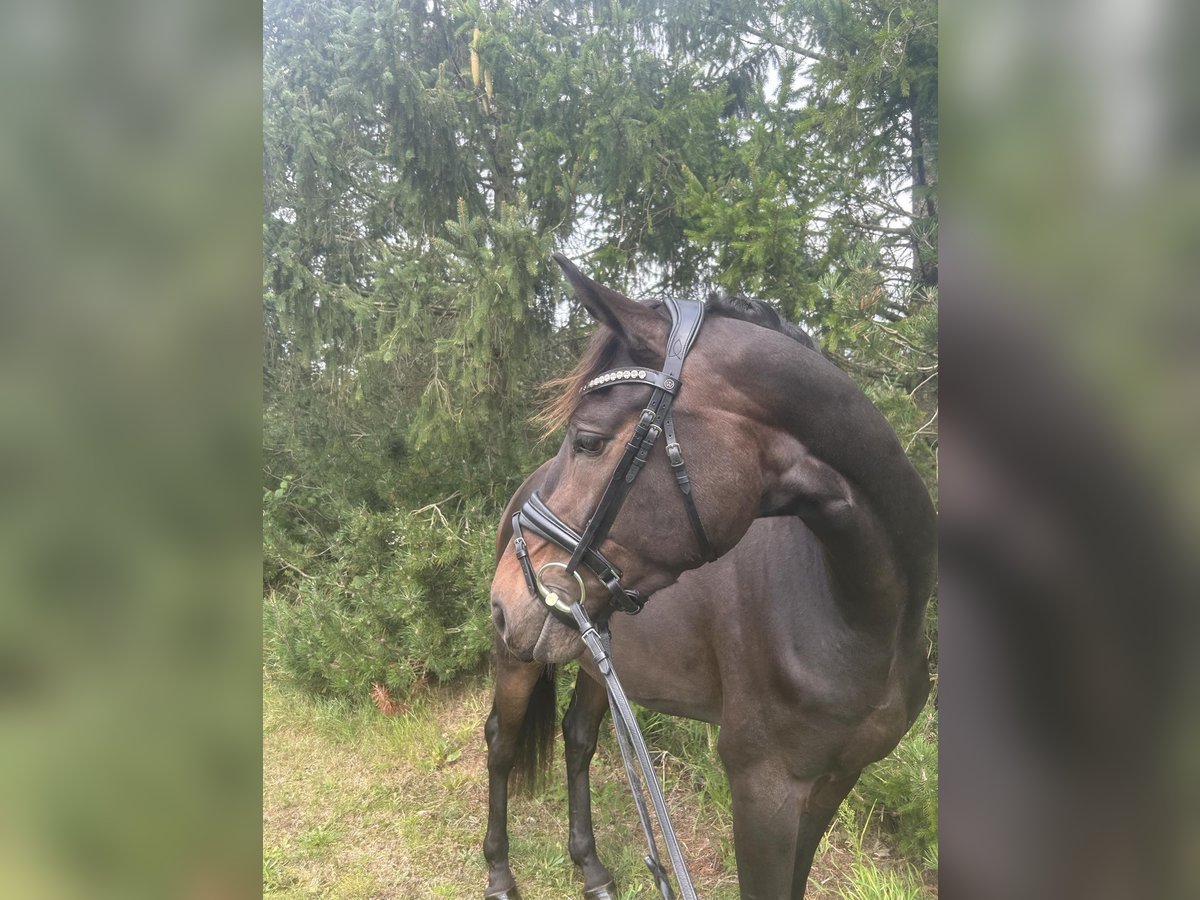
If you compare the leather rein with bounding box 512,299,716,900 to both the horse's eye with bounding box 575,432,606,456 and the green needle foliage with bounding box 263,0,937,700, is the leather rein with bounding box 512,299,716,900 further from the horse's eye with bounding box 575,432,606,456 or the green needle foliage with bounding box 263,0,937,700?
the green needle foliage with bounding box 263,0,937,700

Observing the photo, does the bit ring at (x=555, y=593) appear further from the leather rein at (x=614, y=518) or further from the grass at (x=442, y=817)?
the grass at (x=442, y=817)

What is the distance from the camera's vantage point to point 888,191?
2.89 meters

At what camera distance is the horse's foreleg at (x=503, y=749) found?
2836 millimetres

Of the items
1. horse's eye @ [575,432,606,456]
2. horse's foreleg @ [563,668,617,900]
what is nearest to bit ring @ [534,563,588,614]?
horse's eye @ [575,432,606,456]

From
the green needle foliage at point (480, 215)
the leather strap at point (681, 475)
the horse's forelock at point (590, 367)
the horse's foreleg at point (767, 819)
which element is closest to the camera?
the leather strap at point (681, 475)

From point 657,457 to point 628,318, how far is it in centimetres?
31

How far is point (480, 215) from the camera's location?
3.76 metres

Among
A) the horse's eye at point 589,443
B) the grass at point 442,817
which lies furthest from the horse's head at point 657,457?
the grass at point 442,817

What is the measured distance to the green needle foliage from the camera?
3.08 meters

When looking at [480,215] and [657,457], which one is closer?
[657,457]
